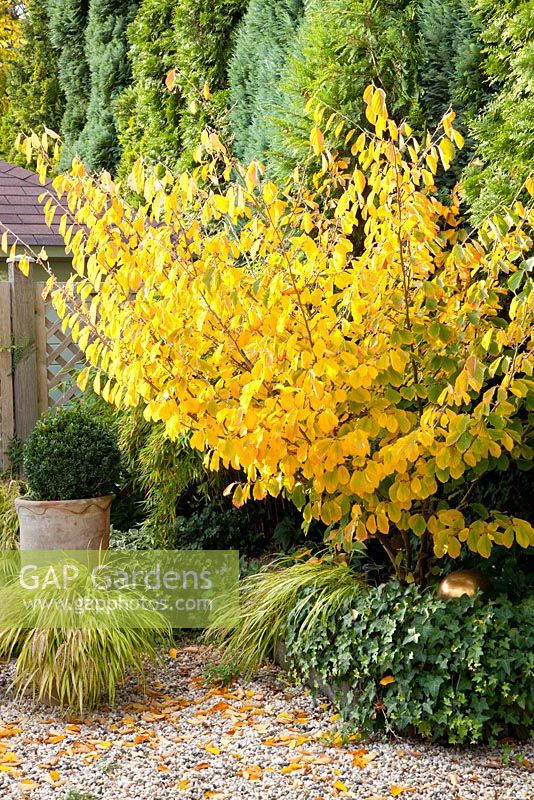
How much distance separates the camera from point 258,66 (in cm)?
624

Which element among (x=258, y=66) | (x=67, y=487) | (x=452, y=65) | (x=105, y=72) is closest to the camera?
(x=452, y=65)

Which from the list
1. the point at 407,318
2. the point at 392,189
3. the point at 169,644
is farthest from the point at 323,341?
the point at 169,644

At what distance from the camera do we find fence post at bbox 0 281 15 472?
6.38 meters

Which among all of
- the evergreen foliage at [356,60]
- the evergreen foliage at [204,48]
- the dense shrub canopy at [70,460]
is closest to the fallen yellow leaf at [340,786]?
the dense shrub canopy at [70,460]

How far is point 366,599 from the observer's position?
11.6ft

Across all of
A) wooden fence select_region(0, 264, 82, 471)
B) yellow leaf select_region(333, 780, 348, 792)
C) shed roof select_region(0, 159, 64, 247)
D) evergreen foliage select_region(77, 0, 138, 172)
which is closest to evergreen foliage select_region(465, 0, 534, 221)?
yellow leaf select_region(333, 780, 348, 792)

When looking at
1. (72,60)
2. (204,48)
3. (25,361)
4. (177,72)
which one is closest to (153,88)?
(177,72)

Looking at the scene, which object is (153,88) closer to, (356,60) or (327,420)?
(356,60)

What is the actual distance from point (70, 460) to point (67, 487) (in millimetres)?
138

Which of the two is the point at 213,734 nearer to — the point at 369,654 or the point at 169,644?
the point at 369,654

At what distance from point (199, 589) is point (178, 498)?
0.77 metres

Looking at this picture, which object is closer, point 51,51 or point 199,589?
point 199,589

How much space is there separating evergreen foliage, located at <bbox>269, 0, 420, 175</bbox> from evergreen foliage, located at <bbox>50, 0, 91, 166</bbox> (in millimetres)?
7041

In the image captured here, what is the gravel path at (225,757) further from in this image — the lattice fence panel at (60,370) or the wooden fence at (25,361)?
the lattice fence panel at (60,370)
